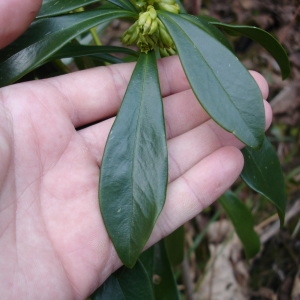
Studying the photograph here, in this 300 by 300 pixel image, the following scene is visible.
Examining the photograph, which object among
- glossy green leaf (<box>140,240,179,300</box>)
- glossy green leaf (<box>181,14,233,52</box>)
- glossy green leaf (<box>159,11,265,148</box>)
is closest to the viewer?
glossy green leaf (<box>159,11,265,148</box>)

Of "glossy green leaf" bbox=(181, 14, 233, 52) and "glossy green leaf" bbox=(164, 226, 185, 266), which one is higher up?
"glossy green leaf" bbox=(181, 14, 233, 52)

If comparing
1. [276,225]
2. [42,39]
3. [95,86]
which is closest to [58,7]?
[42,39]

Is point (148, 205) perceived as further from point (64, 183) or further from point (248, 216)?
point (248, 216)

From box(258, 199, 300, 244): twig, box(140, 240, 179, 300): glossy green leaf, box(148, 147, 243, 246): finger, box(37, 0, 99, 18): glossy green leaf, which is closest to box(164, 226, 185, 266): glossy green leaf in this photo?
box(140, 240, 179, 300): glossy green leaf

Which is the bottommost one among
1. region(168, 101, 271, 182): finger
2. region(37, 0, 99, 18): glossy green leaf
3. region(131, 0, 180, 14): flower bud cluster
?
region(168, 101, 271, 182): finger

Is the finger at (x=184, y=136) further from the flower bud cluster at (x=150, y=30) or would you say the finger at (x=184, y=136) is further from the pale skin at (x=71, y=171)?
the flower bud cluster at (x=150, y=30)

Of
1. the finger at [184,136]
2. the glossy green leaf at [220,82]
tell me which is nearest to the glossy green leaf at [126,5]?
the glossy green leaf at [220,82]

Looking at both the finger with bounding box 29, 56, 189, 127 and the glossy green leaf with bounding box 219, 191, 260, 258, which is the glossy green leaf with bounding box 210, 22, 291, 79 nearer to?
the finger with bounding box 29, 56, 189, 127

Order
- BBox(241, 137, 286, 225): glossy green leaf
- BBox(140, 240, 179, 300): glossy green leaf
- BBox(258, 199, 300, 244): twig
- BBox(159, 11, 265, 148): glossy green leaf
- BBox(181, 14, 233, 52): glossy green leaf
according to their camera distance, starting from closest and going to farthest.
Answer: BBox(159, 11, 265, 148): glossy green leaf
BBox(181, 14, 233, 52): glossy green leaf
BBox(241, 137, 286, 225): glossy green leaf
BBox(140, 240, 179, 300): glossy green leaf
BBox(258, 199, 300, 244): twig
